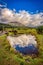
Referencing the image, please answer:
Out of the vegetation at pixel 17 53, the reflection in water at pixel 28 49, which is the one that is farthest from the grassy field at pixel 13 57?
the reflection in water at pixel 28 49

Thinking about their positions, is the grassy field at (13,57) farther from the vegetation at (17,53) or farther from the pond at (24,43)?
the pond at (24,43)

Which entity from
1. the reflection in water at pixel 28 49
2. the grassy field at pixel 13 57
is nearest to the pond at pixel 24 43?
the reflection in water at pixel 28 49

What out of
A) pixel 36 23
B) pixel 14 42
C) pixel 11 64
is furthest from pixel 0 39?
pixel 36 23

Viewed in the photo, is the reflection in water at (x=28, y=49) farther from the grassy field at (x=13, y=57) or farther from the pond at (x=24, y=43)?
the grassy field at (x=13, y=57)

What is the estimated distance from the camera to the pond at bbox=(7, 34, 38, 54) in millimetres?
4941

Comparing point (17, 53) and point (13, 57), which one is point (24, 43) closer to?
point (17, 53)

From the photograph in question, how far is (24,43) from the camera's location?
509cm

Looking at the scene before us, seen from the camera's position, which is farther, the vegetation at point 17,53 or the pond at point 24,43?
the pond at point 24,43

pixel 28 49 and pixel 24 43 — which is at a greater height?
pixel 24 43

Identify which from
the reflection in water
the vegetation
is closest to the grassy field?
the vegetation

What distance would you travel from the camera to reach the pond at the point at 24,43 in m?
4.94

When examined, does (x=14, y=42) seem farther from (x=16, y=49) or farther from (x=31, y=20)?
(x=31, y=20)

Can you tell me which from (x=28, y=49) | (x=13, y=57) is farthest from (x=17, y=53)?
(x=28, y=49)

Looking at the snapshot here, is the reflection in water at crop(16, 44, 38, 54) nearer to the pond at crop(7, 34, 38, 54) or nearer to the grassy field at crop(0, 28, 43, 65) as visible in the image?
the pond at crop(7, 34, 38, 54)
